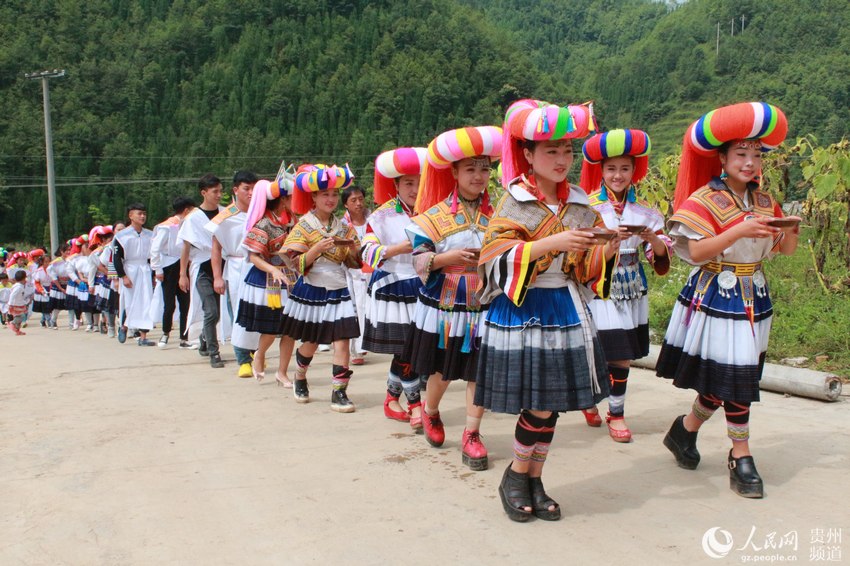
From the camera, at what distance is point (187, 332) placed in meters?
10.3

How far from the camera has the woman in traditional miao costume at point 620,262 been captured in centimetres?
533

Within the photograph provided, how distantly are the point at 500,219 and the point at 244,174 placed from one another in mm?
5198

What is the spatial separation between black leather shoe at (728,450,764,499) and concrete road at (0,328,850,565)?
64 mm

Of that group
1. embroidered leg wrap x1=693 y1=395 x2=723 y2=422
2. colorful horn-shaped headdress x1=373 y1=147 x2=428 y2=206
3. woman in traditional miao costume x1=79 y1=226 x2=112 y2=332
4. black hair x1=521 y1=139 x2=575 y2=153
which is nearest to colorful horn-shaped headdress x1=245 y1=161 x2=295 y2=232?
colorful horn-shaped headdress x1=373 y1=147 x2=428 y2=206

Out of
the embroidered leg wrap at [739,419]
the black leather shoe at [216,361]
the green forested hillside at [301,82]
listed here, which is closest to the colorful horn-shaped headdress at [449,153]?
the embroidered leg wrap at [739,419]

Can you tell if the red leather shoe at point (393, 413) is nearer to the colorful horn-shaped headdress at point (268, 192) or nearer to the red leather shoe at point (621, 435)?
the red leather shoe at point (621, 435)

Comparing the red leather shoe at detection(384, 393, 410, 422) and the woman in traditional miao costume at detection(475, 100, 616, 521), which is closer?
the woman in traditional miao costume at detection(475, 100, 616, 521)

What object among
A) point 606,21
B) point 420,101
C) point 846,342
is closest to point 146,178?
point 420,101

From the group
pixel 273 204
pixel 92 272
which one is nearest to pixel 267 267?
pixel 273 204

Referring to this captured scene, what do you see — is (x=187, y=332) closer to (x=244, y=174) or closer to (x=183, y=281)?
(x=183, y=281)

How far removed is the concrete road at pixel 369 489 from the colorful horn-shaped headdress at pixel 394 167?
174 cm

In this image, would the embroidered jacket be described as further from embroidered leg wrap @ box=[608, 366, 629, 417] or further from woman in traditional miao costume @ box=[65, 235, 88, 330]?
woman in traditional miao costume @ box=[65, 235, 88, 330]

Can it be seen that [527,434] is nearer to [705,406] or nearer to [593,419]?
[705,406]

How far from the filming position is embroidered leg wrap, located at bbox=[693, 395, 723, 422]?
4.40 meters
